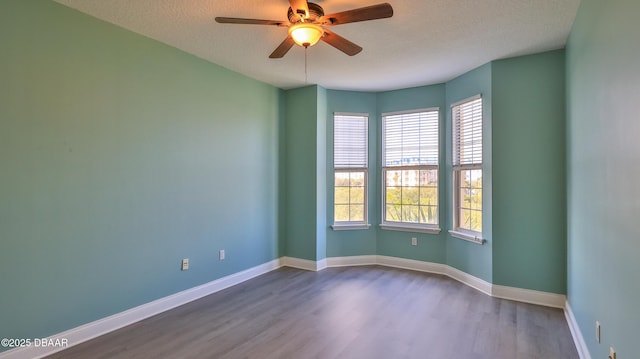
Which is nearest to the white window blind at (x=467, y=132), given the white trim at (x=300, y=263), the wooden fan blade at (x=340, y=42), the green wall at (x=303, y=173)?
the green wall at (x=303, y=173)

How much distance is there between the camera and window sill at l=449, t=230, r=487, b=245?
4017 mm

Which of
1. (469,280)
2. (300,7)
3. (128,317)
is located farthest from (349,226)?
(300,7)

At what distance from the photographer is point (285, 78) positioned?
4.62 metres

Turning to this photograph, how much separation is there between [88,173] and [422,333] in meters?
3.24

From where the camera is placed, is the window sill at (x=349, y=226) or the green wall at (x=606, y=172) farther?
the window sill at (x=349, y=226)

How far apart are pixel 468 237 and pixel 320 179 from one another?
221 centimetres

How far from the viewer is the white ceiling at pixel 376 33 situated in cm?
265

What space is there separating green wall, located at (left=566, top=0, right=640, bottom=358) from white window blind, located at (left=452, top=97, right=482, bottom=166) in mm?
1167

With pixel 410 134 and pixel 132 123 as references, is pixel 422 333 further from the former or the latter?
pixel 132 123

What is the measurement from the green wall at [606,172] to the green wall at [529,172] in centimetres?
54

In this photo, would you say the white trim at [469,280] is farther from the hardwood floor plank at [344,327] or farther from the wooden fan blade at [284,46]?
the wooden fan blade at [284,46]

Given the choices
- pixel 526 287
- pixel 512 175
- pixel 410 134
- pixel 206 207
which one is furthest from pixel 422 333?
pixel 410 134

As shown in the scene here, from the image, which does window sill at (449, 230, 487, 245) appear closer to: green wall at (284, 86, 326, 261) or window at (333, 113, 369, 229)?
window at (333, 113, 369, 229)

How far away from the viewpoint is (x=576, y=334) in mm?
2777
